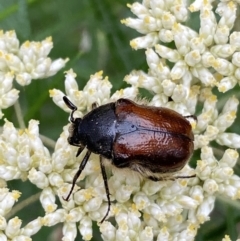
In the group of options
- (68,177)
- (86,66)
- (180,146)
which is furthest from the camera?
(86,66)

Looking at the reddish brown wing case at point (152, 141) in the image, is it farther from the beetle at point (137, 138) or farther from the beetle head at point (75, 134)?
the beetle head at point (75, 134)

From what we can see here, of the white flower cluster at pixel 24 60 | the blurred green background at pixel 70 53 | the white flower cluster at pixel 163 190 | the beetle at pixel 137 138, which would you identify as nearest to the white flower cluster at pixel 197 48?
the white flower cluster at pixel 163 190

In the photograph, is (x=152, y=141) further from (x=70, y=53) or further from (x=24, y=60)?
(x=70, y=53)

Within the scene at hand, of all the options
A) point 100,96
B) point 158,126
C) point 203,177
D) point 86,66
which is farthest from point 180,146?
point 86,66

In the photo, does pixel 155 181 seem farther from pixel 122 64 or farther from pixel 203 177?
pixel 122 64

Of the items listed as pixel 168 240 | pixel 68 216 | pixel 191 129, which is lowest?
pixel 168 240

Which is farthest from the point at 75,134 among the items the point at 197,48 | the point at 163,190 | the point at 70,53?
the point at 70,53

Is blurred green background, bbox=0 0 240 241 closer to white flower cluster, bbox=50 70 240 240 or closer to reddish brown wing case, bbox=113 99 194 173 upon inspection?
white flower cluster, bbox=50 70 240 240
